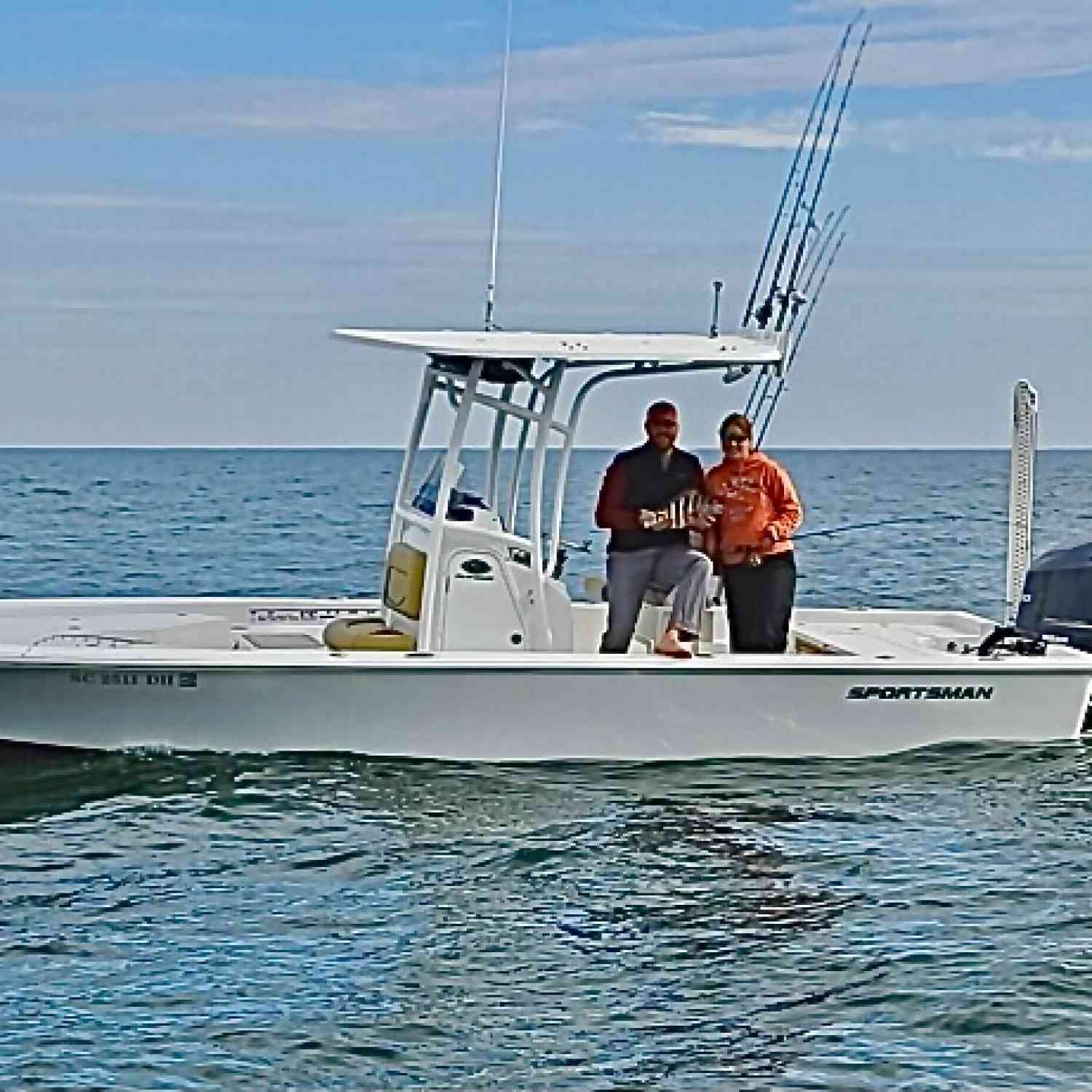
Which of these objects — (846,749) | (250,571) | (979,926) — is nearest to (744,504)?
(846,749)

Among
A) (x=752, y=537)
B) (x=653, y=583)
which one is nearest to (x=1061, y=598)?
(x=752, y=537)

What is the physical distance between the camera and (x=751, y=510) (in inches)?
500

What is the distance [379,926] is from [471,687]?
102 inches

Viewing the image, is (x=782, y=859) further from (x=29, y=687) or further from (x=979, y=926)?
(x=29, y=687)

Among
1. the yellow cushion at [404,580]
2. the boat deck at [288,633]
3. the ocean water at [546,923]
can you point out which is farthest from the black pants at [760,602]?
the yellow cushion at [404,580]

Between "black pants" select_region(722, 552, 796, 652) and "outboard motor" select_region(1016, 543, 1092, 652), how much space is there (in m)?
1.81

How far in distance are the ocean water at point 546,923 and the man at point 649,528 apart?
1.64ft

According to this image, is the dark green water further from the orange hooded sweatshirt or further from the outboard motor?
the orange hooded sweatshirt

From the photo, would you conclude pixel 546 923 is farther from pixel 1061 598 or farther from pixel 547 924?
pixel 1061 598

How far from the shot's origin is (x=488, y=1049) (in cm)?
808

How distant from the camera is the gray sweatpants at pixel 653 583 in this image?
12.4m

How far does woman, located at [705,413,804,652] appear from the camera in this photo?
12664mm

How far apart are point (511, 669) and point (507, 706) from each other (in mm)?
255

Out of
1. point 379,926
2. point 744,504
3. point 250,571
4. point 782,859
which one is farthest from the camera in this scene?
point 250,571
